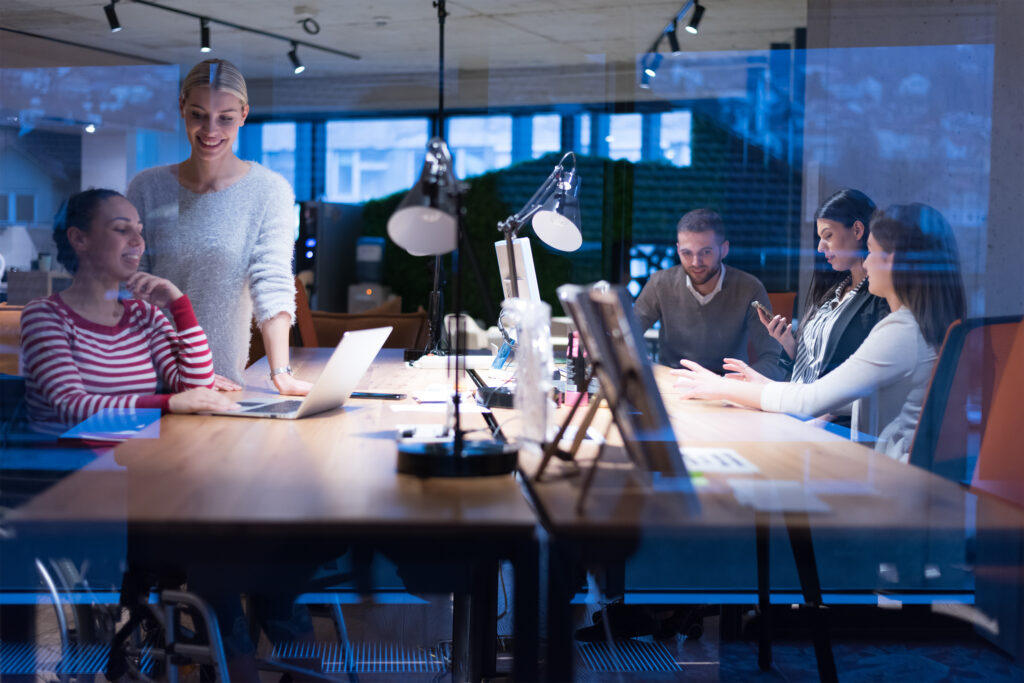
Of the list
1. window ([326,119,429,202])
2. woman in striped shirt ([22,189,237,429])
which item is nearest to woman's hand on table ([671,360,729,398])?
woman in striped shirt ([22,189,237,429])

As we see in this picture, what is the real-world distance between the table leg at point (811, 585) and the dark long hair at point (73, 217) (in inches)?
62.5

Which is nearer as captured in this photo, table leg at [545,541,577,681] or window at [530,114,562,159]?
table leg at [545,541,577,681]

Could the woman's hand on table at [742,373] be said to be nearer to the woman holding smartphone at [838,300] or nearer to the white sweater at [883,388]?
the woman holding smartphone at [838,300]

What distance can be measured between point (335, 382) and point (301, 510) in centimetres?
78

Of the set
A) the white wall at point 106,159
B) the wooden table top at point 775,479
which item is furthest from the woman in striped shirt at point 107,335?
the wooden table top at point 775,479

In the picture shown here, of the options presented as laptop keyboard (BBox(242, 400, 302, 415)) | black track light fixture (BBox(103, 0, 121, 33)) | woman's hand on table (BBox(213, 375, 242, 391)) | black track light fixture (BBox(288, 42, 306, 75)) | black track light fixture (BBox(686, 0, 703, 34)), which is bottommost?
laptop keyboard (BBox(242, 400, 302, 415))

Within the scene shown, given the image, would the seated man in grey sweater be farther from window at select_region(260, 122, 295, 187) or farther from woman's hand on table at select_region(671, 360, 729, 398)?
window at select_region(260, 122, 295, 187)

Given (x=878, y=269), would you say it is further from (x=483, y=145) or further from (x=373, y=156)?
(x=373, y=156)

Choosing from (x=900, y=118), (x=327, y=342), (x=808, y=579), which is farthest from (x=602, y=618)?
(x=900, y=118)

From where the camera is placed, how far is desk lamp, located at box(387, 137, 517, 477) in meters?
1.36

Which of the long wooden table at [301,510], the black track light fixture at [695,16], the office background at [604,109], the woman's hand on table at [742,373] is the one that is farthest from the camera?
the black track light fixture at [695,16]

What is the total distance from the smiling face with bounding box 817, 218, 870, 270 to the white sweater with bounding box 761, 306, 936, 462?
1.44ft

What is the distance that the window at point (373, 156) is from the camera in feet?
28.5

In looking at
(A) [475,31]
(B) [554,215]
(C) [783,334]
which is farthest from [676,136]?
(B) [554,215]
